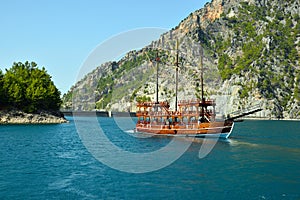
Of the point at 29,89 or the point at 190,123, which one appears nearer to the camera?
the point at 190,123

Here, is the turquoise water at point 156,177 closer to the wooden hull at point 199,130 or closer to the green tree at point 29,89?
the wooden hull at point 199,130

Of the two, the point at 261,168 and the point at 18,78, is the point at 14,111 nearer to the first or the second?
the point at 18,78

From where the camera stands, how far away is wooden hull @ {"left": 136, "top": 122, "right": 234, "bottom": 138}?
71438 mm

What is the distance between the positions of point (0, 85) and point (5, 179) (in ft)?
313

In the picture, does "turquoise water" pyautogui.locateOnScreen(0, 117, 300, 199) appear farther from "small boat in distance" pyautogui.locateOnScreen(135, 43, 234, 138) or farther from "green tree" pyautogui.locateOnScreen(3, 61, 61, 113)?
"green tree" pyautogui.locateOnScreen(3, 61, 61, 113)

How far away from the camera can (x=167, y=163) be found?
146ft

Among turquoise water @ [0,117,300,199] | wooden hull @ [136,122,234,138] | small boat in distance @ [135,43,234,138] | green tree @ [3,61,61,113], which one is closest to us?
turquoise water @ [0,117,300,199]

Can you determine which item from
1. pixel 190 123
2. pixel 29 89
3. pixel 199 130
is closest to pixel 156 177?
pixel 199 130

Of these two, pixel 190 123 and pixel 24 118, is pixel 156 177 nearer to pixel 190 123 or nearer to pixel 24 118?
pixel 190 123

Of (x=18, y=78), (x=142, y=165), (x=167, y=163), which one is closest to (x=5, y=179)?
(x=142, y=165)

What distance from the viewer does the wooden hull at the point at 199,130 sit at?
2813 inches

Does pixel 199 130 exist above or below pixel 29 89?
below

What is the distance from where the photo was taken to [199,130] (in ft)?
241

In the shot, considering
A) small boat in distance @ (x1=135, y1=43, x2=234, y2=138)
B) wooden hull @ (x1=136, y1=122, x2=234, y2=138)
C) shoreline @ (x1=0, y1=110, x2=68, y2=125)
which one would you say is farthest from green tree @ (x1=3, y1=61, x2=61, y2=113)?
wooden hull @ (x1=136, y1=122, x2=234, y2=138)
